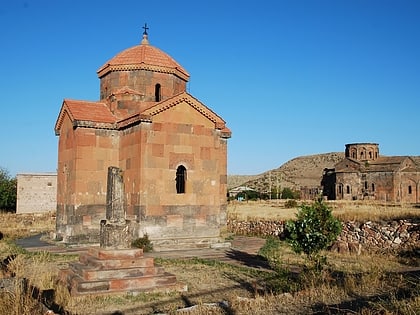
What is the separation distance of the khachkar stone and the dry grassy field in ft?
4.64

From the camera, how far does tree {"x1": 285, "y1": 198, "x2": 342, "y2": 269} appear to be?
10406 millimetres

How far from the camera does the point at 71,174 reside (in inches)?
681

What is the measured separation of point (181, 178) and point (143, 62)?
5595 millimetres

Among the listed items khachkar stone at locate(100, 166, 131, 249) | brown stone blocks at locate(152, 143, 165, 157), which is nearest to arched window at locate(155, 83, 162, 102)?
brown stone blocks at locate(152, 143, 165, 157)

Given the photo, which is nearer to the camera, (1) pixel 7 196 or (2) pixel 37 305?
(2) pixel 37 305

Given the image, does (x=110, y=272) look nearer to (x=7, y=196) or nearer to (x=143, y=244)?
(x=143, y=244)

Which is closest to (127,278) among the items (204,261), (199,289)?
(199,289)

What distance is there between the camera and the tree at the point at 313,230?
34.1 feet

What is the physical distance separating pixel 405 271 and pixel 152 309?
6.67 metres

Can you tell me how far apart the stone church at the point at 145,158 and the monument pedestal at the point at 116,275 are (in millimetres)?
6008

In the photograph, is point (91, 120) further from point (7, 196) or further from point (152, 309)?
point (7, 196)

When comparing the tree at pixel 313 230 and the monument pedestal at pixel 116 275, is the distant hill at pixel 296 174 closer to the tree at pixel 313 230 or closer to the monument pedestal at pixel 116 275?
the tree at pixel 313 230

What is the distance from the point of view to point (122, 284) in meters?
8.68

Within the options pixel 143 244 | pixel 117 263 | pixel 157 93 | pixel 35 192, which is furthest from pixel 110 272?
pixel 35 192
